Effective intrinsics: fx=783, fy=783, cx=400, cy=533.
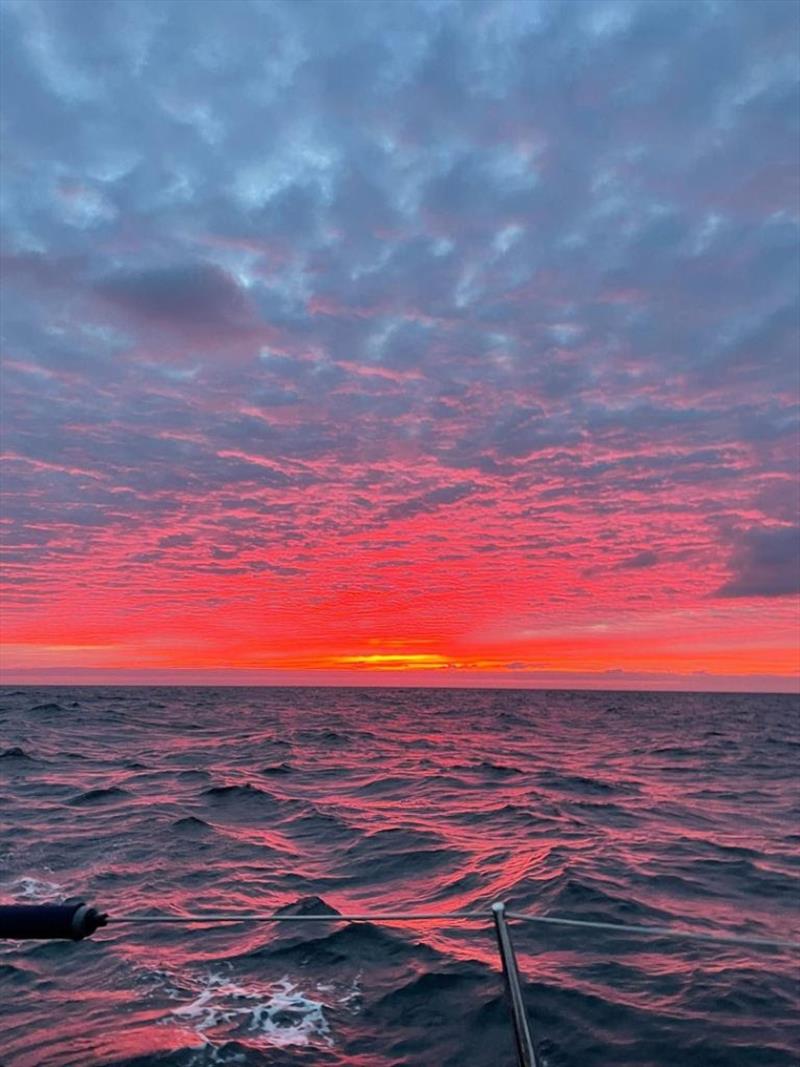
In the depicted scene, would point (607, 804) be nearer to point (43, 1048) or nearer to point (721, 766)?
point (721, 766)

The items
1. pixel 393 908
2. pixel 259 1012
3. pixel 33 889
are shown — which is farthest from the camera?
pixel 33 889

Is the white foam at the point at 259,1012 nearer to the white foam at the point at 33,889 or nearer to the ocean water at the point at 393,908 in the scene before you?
the ocean water at the point at 393,908

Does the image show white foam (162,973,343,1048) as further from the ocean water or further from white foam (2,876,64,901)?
white foam (2,876,64,901)

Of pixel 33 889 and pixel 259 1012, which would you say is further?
pixel 33 889

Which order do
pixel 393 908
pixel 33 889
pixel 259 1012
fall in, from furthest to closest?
pixel 33 889
pixel 393 908
pixel 259 1012

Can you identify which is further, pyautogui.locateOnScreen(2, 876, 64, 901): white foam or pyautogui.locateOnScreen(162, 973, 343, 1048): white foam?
pyautogui.locateOnScreen(2, 876, 64, 901): white foam

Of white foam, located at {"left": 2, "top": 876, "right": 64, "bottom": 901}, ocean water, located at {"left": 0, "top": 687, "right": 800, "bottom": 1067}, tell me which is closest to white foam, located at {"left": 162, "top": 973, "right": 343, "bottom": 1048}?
ocean water, located at {"left": 0, "top": 687, "right": 800, "bottom": 1067}

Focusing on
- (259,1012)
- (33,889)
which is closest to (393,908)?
(259,1012)

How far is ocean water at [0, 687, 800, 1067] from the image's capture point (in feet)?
26.0

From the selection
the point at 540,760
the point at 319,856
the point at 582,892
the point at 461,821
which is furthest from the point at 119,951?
the point at 540,760

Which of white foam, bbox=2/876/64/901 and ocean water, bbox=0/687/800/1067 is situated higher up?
white foam, bbox=2/876/64/901

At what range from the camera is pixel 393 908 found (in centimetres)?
1241

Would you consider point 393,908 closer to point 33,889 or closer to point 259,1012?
point 259,1012

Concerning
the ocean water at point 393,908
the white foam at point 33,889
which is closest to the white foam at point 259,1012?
the ocean water at point 393,908
